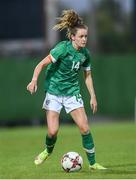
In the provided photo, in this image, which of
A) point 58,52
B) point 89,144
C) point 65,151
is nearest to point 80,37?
point 58,52

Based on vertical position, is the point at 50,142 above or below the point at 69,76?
below

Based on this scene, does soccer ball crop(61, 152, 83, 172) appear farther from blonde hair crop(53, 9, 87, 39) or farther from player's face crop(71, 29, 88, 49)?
blonde hair crop(53, 9, 87, 39)

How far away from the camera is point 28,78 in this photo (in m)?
30.7

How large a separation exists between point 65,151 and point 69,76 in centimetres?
453

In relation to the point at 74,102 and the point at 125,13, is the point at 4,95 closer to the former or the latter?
the point at 74,102

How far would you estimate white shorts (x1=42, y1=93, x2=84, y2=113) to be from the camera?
13983mm

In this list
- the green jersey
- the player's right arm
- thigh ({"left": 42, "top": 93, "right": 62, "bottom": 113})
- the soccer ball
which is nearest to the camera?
the player's right arm

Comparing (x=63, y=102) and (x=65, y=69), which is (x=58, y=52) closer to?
(x=65, y=69)

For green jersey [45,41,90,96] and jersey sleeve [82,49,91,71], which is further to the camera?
jersey sleeve [82,49,91,71]

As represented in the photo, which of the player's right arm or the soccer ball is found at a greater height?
the player's right arm

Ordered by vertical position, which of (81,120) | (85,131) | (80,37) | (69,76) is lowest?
(85,131)

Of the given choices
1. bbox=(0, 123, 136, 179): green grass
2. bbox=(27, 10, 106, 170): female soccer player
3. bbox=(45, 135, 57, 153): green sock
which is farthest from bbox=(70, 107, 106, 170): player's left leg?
bbox=(45, 135, 57, 153): green sock

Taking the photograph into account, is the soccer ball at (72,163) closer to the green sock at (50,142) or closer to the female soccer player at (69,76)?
the female soccer player at (69,76)

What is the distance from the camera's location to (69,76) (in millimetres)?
14039
